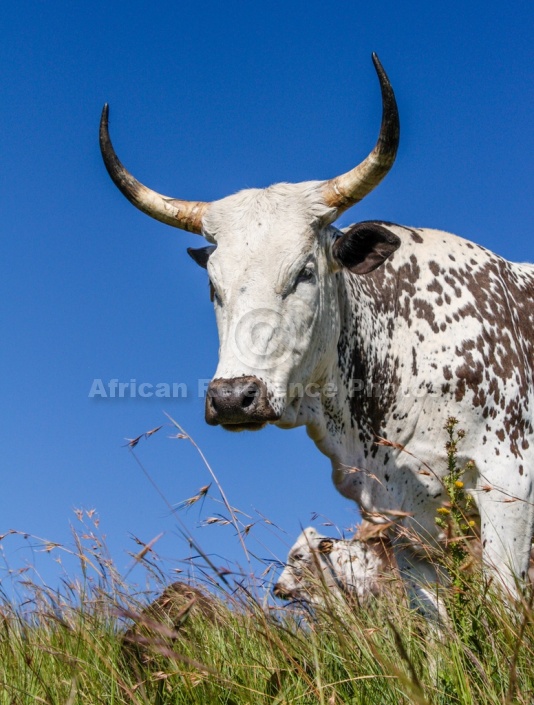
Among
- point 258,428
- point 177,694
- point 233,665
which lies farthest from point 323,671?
point 258,428

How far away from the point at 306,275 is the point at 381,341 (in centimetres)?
92

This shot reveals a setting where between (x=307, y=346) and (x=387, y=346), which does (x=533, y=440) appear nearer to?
(x=387, y=346)

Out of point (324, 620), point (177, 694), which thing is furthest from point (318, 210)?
point (177, 694)

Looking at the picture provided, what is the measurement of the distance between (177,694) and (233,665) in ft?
0.78

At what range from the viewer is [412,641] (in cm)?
369

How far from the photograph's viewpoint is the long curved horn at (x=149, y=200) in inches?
261

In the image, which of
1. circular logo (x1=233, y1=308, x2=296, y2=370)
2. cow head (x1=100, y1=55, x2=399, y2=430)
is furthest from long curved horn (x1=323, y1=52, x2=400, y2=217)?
circular logo (x1=233, y1=308, x2=296, y2=370)

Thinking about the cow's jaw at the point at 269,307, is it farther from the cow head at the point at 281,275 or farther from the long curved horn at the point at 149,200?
the long curved horn at the point at 149,200

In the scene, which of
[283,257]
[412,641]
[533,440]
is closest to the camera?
[412,641]

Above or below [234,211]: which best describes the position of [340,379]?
below

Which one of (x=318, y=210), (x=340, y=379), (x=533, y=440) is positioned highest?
(x=318, y=210)

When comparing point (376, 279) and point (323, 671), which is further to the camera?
point (376, 279)

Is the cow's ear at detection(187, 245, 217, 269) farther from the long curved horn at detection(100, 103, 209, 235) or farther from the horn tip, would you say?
the horn tip

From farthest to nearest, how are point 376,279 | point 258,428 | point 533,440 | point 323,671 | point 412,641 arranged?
point 376,279, point 533,440, point 258,428, point 412,641, point 323,671
